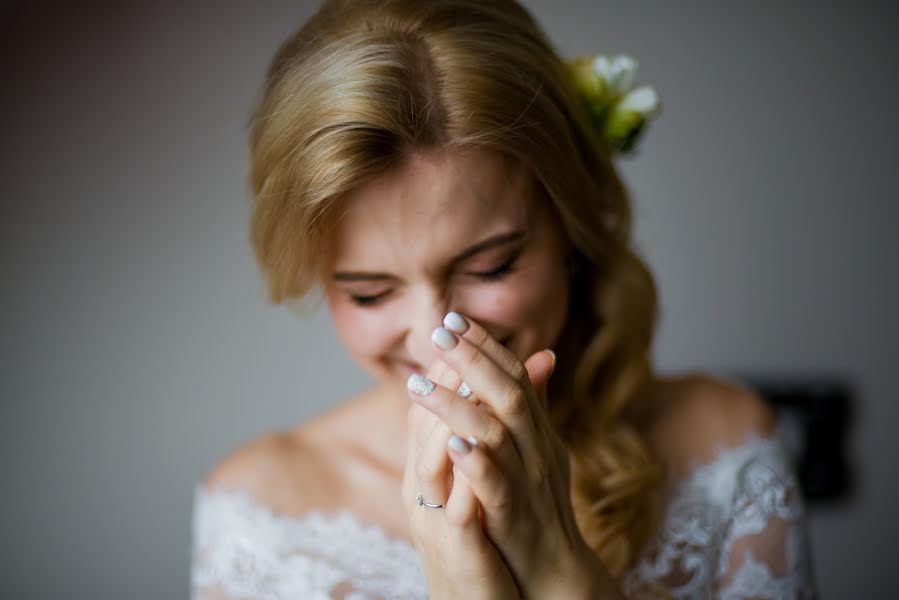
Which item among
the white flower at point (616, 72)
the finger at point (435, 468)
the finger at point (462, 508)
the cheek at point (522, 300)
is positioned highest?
the white flower at point (616, 72)

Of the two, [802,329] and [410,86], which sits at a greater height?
[410,86]

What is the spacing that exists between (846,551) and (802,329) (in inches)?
27.8

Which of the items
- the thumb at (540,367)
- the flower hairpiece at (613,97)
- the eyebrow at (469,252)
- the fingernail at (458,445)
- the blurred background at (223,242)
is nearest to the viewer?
the fingernail at (458,445)

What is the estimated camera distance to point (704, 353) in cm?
229

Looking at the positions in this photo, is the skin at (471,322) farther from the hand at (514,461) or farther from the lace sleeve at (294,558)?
the lace sleeve at (294,558)

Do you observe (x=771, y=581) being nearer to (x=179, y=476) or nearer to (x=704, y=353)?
(x=704, y=353)

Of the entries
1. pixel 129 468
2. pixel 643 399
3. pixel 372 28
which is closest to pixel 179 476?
pixel 129 468

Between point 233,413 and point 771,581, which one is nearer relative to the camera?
point 771,581

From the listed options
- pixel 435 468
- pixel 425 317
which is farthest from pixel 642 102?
pixel 435 468

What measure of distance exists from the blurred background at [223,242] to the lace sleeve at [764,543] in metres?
0.65

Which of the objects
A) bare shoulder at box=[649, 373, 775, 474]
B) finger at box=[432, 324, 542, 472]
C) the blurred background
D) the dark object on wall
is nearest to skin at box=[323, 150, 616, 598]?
finger at box=[432, 324, 542, 472]

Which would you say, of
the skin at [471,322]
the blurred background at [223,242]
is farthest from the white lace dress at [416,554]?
the blurred background at [223,242]

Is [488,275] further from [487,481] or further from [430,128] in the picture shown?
[487,481]

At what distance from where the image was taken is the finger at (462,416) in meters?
0.85
